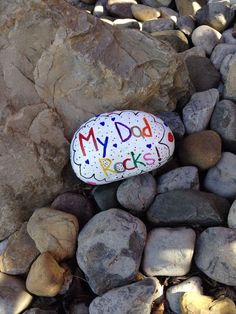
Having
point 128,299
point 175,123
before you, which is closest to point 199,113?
point 175,123

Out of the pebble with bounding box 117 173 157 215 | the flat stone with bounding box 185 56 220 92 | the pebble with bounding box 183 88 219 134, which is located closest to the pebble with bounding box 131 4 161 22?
the flat stone with bounding box 185 56 220 92

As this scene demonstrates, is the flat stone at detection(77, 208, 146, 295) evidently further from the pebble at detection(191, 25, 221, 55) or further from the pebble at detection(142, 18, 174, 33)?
the pebble at detection(142, 18, 174, 33)

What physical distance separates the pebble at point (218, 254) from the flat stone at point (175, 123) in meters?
0.54

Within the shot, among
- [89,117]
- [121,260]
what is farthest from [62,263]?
[89,117]

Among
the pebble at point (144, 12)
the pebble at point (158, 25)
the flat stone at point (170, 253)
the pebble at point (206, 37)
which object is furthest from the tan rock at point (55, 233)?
the pebble at point (144, 12)

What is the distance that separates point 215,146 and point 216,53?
778 millimetres

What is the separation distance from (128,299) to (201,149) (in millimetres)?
790

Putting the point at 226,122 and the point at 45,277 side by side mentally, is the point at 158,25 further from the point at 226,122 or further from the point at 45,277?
the point at 45,277

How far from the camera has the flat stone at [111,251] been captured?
1938 mm

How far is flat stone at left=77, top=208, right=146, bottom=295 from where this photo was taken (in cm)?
194

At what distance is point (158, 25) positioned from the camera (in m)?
3.06

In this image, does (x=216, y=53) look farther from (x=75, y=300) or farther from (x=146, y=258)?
(x=75, y=300)

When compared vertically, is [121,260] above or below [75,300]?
above

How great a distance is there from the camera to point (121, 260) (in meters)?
1.94
